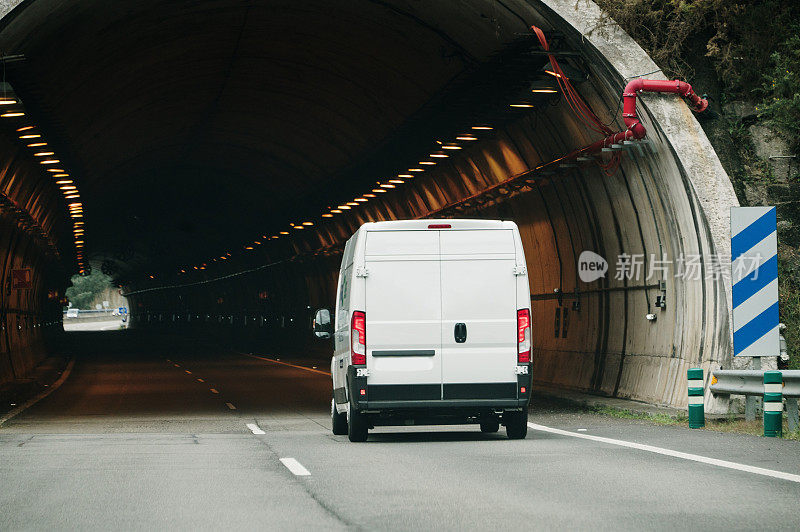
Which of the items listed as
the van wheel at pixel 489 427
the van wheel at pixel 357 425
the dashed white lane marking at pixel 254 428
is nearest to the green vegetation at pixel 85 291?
the dashed white lane marking at pixel 254 428

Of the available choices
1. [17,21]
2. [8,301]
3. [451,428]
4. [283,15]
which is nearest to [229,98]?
[283,15]

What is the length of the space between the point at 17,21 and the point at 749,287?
10.8m

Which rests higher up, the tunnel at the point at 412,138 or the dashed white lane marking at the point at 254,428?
the tunnel at the point at 412,138

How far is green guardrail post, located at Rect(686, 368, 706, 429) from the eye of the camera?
1516 cm

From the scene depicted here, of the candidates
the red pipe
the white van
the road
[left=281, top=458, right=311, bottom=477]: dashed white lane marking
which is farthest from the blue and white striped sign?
[left=281, top=458, right=311, bottom=477]: dashed white lane marking

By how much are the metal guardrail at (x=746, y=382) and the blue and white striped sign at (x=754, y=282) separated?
355 mm

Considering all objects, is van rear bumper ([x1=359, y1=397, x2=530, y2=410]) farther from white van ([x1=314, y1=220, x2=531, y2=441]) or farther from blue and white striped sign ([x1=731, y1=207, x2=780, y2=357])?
blue and white striped sign ([x1=731, y1=207, x2=780, y2=357])

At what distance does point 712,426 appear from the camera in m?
15.7

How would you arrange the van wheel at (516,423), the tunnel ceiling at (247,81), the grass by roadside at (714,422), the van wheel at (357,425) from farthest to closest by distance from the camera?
the tunnel ceiling at (247,81), the grass by roadside at (714,422), the van wheel at (516,423), the van wheel at (357,425)

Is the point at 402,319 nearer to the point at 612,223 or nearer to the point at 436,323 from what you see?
the point at 436,323

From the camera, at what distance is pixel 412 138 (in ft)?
84.8

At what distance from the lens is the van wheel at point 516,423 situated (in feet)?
47.1

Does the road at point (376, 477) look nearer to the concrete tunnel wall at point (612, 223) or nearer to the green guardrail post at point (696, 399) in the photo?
the green guardrail post at point (696, 399)

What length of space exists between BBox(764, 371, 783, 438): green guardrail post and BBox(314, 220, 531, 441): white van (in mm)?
2718
